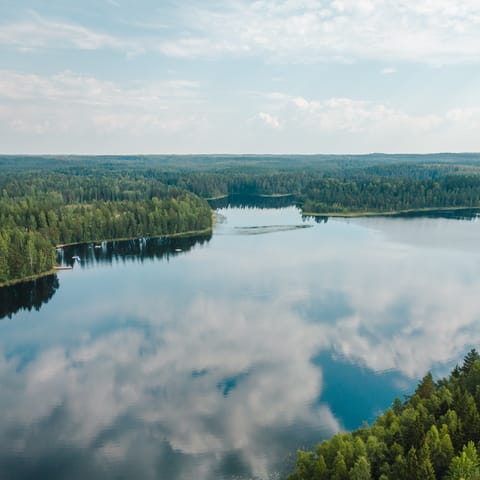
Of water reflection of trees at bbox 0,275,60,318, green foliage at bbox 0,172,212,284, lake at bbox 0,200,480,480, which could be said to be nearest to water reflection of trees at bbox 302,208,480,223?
green foliage at bbox 0,172,212,284

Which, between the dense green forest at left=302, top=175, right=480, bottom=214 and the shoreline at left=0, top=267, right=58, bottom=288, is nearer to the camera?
the shoreline at left=0, top=267, right=58, bottom=288

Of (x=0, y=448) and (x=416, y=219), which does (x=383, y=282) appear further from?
(x=416, y=219)

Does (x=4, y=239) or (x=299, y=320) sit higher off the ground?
(x=4, y=239)

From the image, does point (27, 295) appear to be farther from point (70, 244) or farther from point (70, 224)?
point (70, 224)

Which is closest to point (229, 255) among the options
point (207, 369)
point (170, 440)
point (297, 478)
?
point (207, 369)

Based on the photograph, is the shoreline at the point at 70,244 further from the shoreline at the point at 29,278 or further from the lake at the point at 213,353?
the lake at the point at 213,353

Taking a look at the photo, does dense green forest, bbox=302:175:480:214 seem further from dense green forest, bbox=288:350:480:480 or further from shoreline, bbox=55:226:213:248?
dense green forest, bbox=288:350:480:480

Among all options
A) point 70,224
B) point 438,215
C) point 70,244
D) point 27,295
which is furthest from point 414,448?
point 438,215

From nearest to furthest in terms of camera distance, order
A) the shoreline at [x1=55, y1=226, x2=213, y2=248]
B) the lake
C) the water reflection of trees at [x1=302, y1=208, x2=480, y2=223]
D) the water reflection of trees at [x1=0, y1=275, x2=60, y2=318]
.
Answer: the lake
the water reflection of trees at [x1=0, y1=275, x2=60, y2=318]
the shoreline at [x1=55, y1=226, x2=213, y2=248]
the water reflection of trees at [x1=302, y1=208, x2=480, y2=223]
